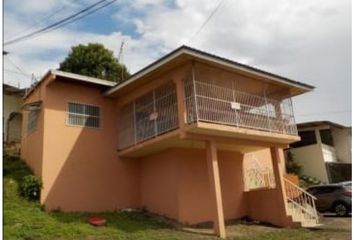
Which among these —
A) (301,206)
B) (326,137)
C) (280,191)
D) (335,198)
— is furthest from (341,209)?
(326,137)

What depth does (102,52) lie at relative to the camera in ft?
92.7

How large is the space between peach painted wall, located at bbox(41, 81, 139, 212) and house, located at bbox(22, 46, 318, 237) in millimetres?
36

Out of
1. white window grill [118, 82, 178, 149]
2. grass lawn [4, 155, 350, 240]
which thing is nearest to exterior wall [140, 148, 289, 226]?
grass lawn [4, 155, 350, 240]

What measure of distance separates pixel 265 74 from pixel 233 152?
3738 mm

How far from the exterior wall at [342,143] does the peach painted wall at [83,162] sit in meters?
17.6

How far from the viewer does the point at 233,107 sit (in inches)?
512

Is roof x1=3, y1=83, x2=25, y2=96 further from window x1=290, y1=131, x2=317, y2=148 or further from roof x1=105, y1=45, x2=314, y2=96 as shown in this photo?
window x1=290, y1=131, x2=317, y2=148

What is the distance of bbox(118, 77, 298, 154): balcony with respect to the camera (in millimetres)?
12266

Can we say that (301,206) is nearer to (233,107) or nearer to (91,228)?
(233,107)

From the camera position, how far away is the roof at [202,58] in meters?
11.8


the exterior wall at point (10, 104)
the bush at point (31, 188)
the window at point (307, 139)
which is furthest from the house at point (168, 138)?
the window at point (307, 139)

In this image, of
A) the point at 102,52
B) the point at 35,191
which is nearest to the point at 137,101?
the point at 35,191

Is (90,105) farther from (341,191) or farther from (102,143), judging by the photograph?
(341,191)

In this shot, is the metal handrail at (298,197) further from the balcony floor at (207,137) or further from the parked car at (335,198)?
the balcony floor at (207,137)
